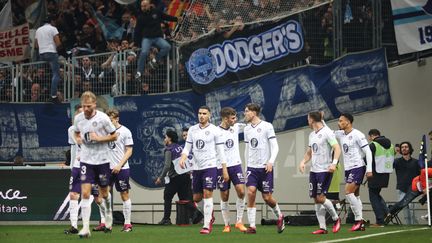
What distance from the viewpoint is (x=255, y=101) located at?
97.6 feet

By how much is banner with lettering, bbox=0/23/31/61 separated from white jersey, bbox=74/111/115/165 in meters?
13.2

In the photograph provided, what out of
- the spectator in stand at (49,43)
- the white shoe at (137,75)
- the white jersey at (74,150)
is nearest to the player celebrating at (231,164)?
the white jersey at (74,150)

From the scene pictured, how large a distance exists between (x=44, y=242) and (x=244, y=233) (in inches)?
171

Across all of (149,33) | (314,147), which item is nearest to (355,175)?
(314,147)

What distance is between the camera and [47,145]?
30.2 meters

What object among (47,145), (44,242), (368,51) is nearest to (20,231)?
(44,242)

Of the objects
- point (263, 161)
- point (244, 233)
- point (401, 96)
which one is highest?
point (401, 96)

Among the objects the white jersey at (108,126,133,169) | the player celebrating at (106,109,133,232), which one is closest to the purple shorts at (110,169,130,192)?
the player celebrating at (106,109,133,232)

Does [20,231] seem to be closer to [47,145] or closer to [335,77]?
[47,145]

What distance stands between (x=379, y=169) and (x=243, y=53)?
5.39 meters

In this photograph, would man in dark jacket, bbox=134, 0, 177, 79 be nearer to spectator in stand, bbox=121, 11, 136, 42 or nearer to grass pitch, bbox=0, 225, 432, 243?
spectator in stand, bbox=121, 11, 136, 42

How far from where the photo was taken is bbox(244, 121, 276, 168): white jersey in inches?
839

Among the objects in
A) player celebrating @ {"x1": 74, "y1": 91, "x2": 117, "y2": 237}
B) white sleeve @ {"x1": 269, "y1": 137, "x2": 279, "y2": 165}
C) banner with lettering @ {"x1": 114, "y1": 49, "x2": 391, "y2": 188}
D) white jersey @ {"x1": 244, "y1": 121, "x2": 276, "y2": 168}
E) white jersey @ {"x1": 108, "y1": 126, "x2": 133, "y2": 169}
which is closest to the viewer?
player celebrating @ {"x1": 74, "y1": 91, "x2": 117, "y2": 237}

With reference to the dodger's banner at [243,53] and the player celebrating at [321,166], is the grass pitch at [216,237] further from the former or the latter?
the dodger's banner at [243,53]
